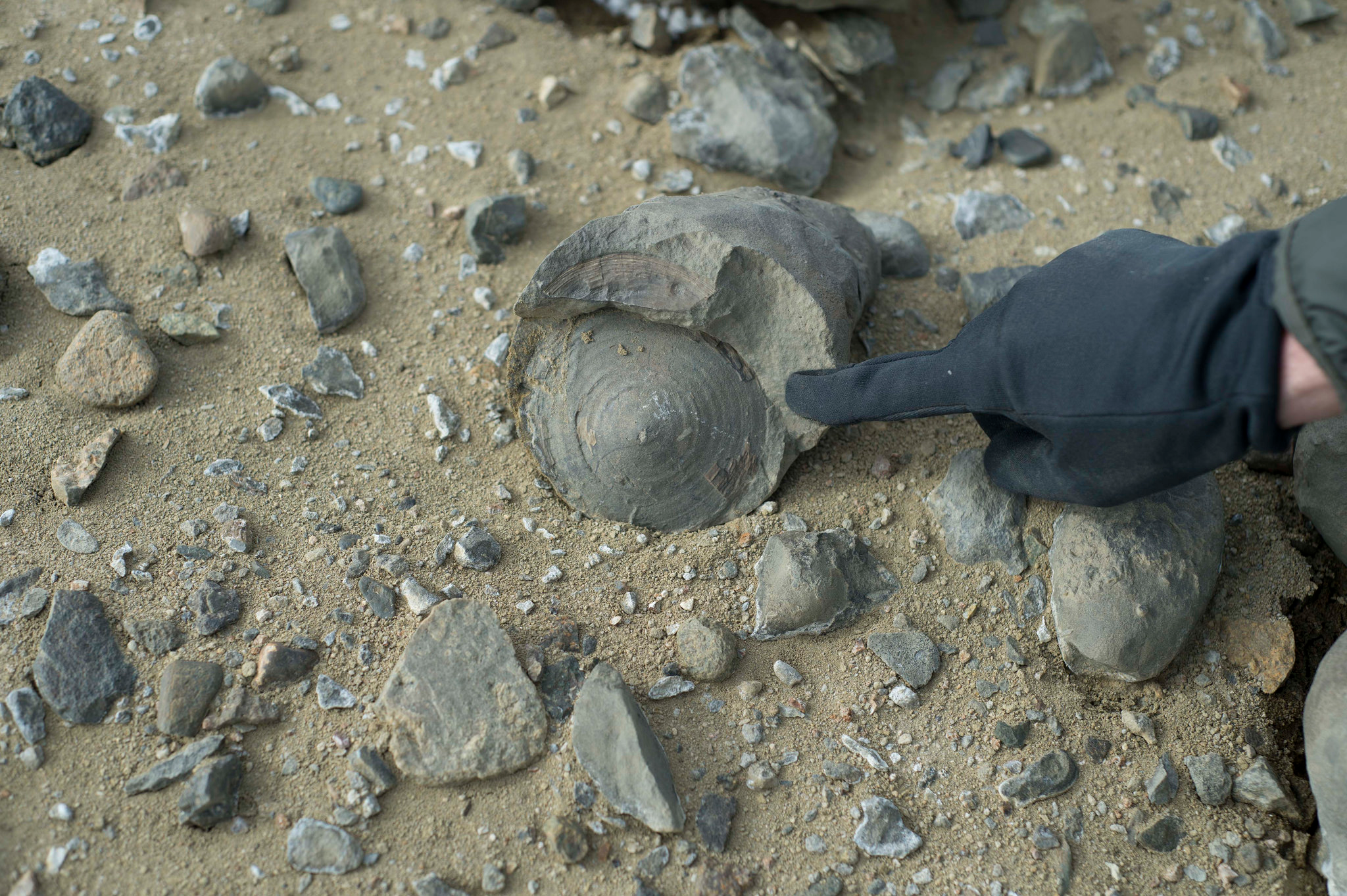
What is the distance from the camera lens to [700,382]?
7.00 feet

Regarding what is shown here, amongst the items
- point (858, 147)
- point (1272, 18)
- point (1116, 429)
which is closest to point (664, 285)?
point (1116, 429)

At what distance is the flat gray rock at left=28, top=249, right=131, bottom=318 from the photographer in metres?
2.37

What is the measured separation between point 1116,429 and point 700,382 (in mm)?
889

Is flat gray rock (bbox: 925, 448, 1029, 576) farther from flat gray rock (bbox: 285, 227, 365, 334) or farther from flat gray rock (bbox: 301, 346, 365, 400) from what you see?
flat gray rock (bbox: 285, 227, 365, 334)

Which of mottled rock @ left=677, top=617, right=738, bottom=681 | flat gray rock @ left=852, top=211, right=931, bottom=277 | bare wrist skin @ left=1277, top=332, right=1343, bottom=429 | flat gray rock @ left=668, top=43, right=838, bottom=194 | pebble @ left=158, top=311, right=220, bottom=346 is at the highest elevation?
bare wrist skin @ left=1277, top=332, right=1343, bottom=429

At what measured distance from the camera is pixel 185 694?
5.91 ft

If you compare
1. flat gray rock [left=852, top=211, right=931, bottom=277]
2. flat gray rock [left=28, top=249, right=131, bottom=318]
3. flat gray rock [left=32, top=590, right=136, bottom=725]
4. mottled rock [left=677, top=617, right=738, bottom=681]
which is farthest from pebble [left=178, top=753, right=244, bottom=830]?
flat gray rock [left=852, top=211, right=931, bottom=277]

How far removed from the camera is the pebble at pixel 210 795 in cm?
168

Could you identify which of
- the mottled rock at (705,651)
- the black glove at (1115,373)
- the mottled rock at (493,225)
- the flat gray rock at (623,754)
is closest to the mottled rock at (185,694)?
the flat gray rock at (623,754)

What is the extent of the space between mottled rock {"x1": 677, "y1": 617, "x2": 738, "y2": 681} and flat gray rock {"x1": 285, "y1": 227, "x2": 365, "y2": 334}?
1.27 metres

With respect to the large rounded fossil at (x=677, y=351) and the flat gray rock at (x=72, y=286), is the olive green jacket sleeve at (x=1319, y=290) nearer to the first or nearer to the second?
the large rounded fossil at (x=677, y=351)

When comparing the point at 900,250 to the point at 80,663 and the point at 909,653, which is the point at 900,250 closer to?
the point at 909,653

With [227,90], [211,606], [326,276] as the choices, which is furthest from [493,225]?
[211,606]

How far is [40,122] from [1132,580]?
123 inches
